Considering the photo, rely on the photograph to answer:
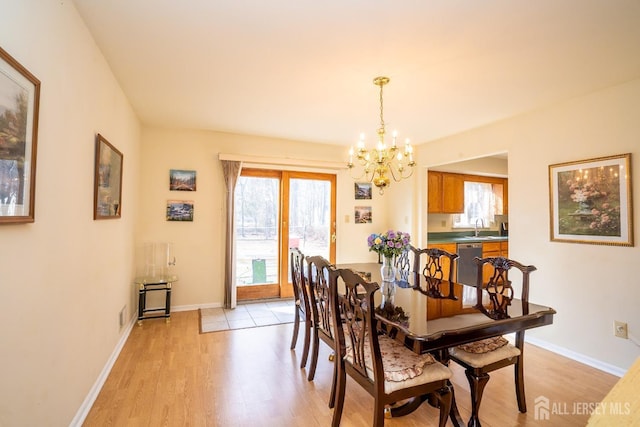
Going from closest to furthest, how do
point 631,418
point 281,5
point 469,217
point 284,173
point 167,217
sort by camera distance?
point 631,418 → point 281,5 → point 167,217 → point 284,173 → point 469,217

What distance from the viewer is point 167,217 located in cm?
412

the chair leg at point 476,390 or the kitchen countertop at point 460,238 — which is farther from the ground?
the kitchen countertop at point 460,238

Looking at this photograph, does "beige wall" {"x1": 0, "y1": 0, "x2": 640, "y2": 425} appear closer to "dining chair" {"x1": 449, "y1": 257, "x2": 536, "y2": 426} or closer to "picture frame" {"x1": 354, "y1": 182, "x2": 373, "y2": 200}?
"picture frame" {"x1": 354, "y1": 182, "x2": 373, "y2": 200}

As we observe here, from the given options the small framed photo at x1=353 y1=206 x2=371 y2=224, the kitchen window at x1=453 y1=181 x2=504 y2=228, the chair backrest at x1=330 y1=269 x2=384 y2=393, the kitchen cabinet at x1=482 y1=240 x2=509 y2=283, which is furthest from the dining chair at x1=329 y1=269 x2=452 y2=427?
the kitchen window at x1=453 y1=181 x2=504 y2=228

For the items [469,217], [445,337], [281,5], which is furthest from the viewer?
[469,217]

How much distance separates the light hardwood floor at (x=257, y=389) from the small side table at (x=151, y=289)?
0.51 meters

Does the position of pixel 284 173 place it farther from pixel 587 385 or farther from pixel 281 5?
pixel 587 385

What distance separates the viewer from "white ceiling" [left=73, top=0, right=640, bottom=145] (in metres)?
1.77

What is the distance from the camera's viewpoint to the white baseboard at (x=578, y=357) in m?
2.64

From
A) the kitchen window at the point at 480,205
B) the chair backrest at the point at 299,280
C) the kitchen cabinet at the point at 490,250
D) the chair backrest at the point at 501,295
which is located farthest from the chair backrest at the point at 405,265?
the kitchen window at the point at 480,205

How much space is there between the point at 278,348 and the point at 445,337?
1.95 m

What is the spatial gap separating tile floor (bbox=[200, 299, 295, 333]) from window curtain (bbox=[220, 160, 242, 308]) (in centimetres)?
19

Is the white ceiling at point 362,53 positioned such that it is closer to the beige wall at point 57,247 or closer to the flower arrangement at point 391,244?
the beige wall at point 57,247

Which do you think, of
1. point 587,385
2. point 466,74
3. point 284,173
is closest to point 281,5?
point 466,74
